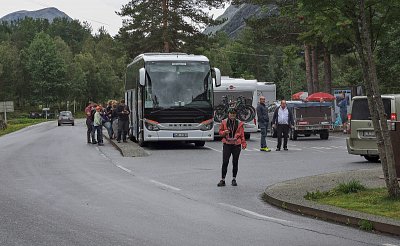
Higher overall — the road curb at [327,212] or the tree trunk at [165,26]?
the tree trunk at [165,26]

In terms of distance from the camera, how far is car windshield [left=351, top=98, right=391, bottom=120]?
20047 mm

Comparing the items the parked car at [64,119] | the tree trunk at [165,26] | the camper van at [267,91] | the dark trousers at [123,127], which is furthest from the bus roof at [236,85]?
the parked car at [64,119]

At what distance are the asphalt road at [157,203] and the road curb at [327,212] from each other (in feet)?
0.64

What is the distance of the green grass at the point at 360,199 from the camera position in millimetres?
10844

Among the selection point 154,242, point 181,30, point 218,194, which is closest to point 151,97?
point 218,194

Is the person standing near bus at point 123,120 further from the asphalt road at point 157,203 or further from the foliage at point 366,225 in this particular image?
the foliage at point 366,225

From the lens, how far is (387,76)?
2019 inches

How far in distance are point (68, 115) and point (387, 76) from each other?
41583 mm

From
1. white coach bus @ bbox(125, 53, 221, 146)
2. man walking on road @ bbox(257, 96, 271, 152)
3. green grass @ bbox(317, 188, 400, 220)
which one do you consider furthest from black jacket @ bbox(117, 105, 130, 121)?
green grass @ bbox(317, 188, 400, 220)

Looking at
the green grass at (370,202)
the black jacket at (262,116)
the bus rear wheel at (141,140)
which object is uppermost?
the black jacket at (262,116)

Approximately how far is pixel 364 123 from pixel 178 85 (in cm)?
993

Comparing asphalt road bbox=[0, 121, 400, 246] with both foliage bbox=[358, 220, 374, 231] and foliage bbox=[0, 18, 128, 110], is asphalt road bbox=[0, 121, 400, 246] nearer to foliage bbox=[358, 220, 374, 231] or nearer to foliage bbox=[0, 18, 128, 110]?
foliage bbox=[358, 220, 374, 231]

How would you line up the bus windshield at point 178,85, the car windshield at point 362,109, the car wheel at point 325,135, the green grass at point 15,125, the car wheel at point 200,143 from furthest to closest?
the green grass at point 15,125, the car wheel at point 325,135, the car wheel at point 200,143, the bus windshield at point 178,85, the car windshield at point 362,109

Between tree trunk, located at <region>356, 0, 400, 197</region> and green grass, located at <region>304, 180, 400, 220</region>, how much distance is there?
13.8 inches
